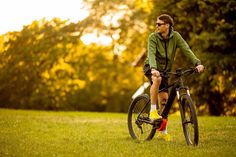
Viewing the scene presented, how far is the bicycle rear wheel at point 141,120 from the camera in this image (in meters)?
9.45

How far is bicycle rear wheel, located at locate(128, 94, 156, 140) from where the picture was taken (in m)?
9.45

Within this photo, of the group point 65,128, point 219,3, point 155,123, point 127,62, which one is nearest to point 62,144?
point 155,123

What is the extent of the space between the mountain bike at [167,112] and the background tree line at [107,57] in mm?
9271

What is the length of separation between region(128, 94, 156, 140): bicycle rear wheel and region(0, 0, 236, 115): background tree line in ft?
30.2

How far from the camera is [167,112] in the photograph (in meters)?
9.05

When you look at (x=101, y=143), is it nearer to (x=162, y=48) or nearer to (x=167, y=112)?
(x=167, y=112)

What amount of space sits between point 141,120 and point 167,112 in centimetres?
71

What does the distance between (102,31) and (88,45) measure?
1951 millimetres

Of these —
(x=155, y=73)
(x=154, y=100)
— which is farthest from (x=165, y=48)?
(x=154, y=100)

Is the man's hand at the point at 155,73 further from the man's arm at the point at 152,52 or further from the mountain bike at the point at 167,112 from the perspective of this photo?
the mountain bike at the point at 167,112

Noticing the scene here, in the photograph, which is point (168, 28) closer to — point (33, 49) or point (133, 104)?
point (133, 104)

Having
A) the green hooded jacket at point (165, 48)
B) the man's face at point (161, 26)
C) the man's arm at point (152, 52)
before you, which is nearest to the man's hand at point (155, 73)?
the man's arm at point (152, 52)

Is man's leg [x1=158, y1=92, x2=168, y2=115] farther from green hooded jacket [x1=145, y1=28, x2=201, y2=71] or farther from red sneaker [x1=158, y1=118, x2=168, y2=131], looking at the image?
green hooded jacket [x1=145, y1=28, x2=201, y2=71]

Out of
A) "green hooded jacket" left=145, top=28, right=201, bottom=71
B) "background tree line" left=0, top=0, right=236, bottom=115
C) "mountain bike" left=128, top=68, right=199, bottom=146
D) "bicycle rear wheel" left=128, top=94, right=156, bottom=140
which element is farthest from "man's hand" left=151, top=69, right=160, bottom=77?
"background tree line" left=0, top=0, right=236, bottom=115
